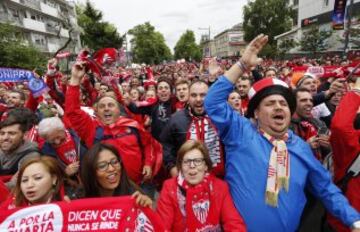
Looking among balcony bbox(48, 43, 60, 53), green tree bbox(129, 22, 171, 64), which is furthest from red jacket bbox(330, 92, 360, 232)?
green tree bbox(129, 22, 171, 64)

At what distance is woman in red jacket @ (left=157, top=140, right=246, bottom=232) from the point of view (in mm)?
2545

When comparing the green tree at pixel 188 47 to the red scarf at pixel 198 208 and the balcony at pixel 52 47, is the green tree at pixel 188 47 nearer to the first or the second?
the balcony at pixel 52 47

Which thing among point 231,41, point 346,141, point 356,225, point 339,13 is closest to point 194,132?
point 346,141

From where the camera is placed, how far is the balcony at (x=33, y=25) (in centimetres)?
3919

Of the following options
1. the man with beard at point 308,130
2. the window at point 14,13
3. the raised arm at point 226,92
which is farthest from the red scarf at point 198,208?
the window at point 14,13

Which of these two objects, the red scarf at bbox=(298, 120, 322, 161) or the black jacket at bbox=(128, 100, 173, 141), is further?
the black jacket at bbox=(128, 100, 173, 141)

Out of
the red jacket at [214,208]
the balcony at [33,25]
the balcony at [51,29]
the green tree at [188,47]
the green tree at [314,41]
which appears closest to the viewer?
the red jacket at [214,208]

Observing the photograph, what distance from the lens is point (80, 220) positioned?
2266 millimetres

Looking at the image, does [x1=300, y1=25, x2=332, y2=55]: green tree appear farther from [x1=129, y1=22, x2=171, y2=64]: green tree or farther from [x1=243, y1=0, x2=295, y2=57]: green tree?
[x1=129, y1=22, x2=171, y2=64]: green tree

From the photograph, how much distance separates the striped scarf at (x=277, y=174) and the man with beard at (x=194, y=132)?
1.15 metres

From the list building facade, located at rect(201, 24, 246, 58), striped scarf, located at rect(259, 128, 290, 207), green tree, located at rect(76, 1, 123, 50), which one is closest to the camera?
striped scarf, located at rect(259, 128, 290, 207)

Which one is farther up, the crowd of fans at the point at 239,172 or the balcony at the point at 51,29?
the balcony at the point at 51,29

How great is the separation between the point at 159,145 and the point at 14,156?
156 centimetres

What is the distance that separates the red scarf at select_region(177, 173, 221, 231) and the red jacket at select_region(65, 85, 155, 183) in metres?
1.21
